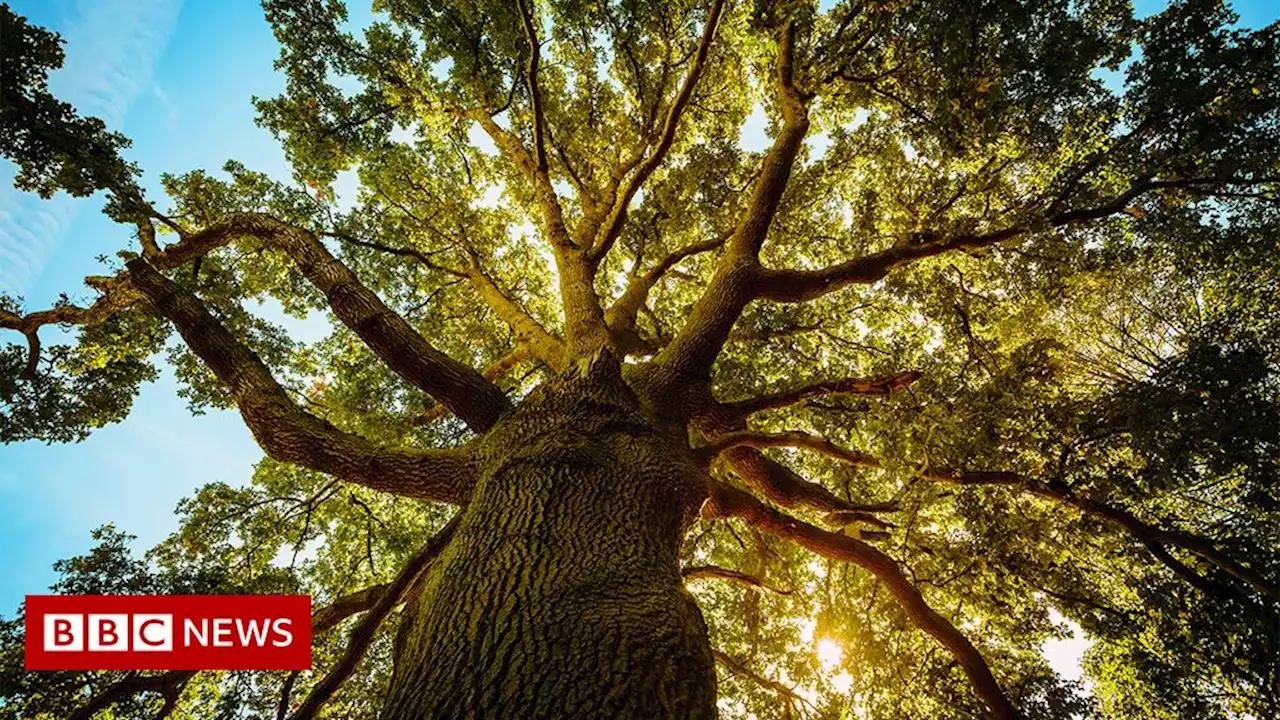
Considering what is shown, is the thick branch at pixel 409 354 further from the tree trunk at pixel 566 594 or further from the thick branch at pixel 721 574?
the thick branch at pixel 721 574

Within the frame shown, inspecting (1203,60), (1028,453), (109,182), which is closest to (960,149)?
(1203,60)

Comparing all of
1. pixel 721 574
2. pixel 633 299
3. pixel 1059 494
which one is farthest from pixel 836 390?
pixel 633 299

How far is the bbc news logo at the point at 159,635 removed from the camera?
4586 mm

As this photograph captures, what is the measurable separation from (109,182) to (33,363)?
312cm

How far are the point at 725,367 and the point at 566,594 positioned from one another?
5955 millimetres

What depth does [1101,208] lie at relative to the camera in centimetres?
546

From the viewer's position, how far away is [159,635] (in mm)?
4871

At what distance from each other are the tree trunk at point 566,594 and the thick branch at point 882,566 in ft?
3.33

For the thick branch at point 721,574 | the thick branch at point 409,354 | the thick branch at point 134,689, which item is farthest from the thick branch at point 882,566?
the thick branch at point 134,689

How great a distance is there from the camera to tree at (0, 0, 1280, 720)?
344cm

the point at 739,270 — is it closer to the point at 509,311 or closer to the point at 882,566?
the point at 509,311

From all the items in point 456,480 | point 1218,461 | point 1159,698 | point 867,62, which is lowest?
point 1159,698

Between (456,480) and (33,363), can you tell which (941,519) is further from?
(33,363)

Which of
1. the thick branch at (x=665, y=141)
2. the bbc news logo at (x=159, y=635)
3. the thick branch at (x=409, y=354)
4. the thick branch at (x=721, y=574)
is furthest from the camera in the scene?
the thick branch at (x=665, y=141)
